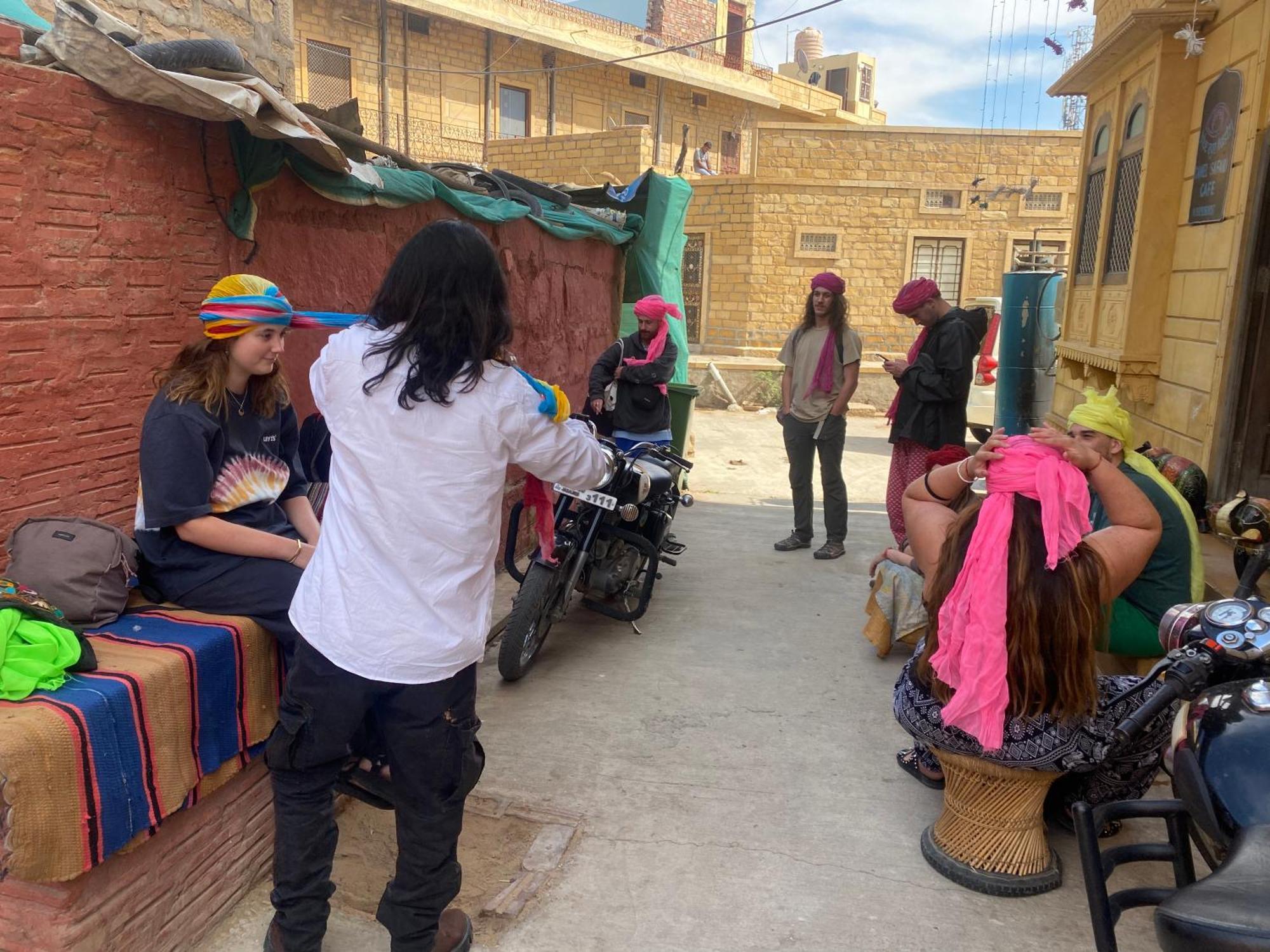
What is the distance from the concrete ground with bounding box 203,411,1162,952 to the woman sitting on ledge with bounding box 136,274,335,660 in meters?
0.89

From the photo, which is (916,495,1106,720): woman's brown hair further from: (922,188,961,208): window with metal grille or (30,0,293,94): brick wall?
(922,188,961,208): window with metal grille

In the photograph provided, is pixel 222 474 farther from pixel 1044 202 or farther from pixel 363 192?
pixel 1044 202

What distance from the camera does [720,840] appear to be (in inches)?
117

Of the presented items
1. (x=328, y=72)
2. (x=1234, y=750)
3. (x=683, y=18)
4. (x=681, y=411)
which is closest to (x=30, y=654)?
(x=1234, y=750)

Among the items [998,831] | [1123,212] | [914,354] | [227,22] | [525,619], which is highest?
[227,22]

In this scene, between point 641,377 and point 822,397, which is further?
point 822,397

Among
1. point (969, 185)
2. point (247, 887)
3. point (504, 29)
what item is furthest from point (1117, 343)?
point (504, 29)

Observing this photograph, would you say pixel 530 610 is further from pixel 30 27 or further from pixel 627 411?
pixel 30 27

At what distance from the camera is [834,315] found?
6.31m

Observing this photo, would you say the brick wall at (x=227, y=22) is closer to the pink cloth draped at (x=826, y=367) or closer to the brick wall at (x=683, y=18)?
the pink cloth draped at (x=826, y=367)

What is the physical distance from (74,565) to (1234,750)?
2.63m

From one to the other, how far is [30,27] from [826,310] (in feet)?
15.3

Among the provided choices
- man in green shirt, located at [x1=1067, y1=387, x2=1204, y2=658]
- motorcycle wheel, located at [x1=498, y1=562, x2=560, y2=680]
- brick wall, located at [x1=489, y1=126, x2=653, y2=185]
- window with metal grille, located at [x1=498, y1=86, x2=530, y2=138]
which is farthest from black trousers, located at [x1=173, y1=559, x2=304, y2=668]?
window with metal grille, located at [x1=498, y1=86, x2=530, y2=138]

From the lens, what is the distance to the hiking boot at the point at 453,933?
92.3 inches
